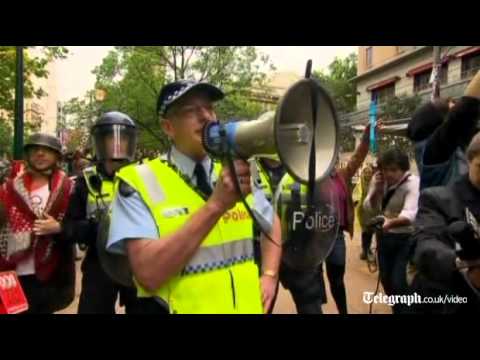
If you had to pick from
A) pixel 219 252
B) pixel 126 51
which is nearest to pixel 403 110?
pixel 126 51

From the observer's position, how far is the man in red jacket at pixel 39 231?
2.95m

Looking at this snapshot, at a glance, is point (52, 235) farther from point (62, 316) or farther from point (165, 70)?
point (165, 70)

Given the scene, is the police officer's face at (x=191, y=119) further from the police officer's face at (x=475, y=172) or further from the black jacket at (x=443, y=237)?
the police officer's face at (x=475, y=172)

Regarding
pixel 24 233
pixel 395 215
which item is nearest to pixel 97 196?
pixel 24 233

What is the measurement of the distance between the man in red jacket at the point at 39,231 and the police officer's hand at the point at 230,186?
1.75 meters

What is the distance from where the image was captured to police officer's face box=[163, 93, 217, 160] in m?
1.82

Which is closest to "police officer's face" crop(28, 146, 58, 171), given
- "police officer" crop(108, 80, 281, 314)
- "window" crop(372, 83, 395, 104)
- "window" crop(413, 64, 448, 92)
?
"police officer" crop(108, 80, 281, 314)

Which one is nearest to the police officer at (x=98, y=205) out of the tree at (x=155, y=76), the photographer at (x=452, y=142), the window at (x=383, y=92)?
the photographer at (x=452, y=142)

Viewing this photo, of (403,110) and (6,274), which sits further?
(403,110)

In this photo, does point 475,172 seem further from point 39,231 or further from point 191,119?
point 39,231

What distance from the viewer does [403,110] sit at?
17828 millimetres

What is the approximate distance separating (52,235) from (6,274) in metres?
0.50

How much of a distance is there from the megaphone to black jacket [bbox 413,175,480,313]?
687 millimetres

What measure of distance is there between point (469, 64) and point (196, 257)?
20552mm
